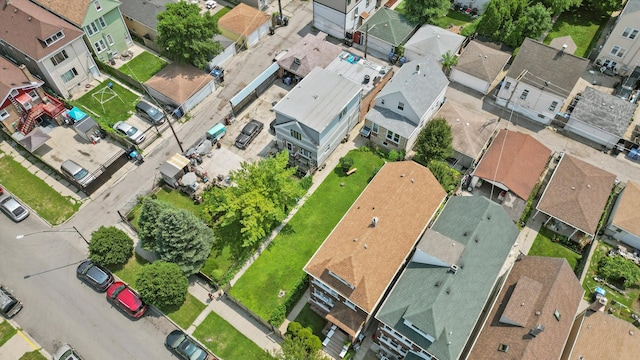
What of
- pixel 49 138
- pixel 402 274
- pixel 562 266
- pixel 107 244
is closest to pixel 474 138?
pixel 562 266

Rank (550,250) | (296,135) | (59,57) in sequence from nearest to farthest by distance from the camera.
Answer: (550,250) < (296,135) < (59,57)

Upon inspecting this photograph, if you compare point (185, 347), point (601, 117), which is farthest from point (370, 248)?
point (601, 117)

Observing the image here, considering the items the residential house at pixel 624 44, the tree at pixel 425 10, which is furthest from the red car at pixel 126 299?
the residential house at pixel 624 44

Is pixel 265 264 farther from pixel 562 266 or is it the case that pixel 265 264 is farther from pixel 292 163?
pixel 562 266

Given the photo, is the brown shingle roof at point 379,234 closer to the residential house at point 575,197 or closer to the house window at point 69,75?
the residential house at point 575,197

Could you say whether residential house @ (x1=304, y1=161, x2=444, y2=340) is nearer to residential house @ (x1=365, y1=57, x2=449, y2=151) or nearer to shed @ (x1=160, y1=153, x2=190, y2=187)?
residential house @ (x1=365, y1=57, x2=449, y2=151)

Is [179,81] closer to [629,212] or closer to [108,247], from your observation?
[108,247]
